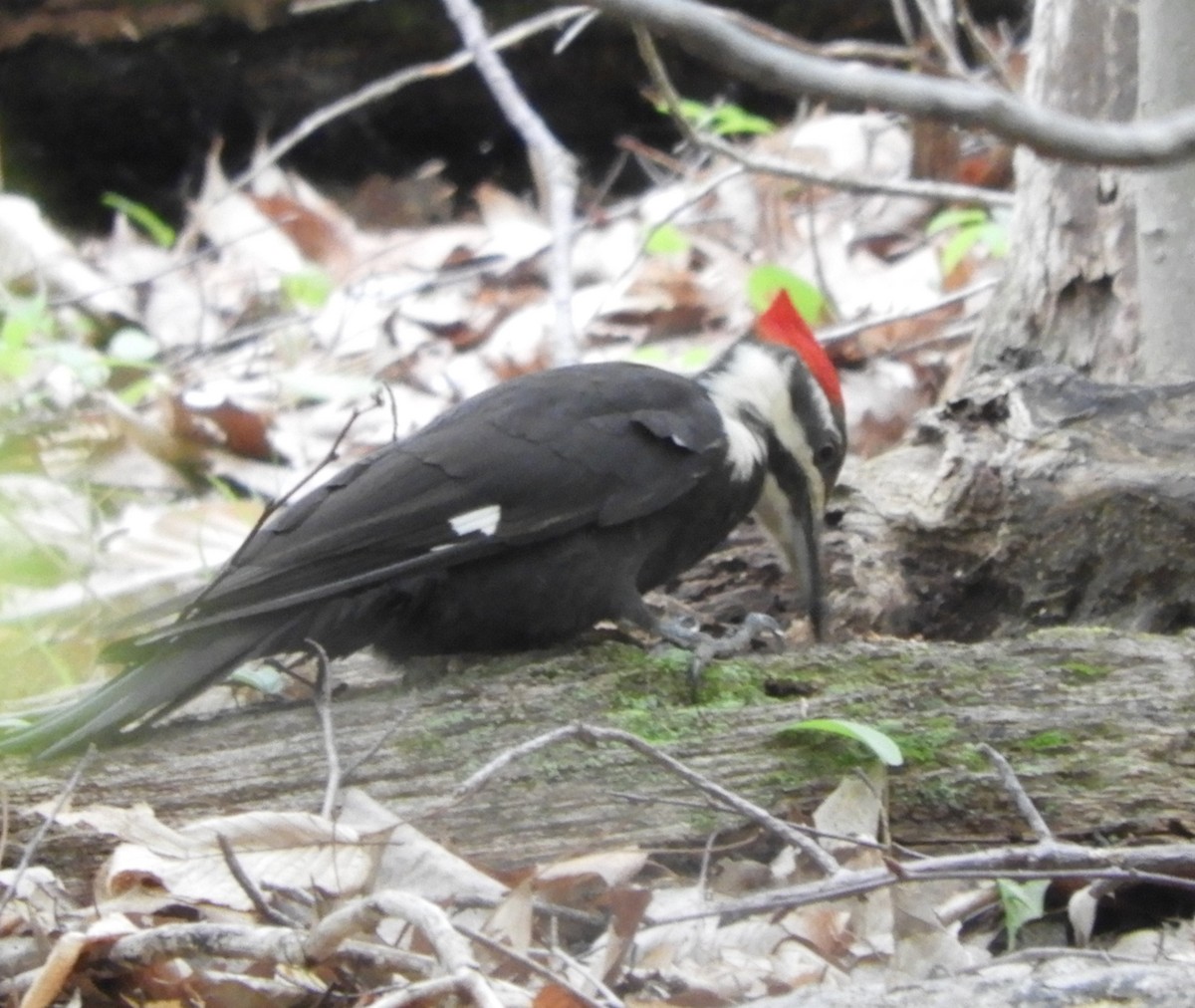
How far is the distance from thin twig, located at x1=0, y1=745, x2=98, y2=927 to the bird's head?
133 cm

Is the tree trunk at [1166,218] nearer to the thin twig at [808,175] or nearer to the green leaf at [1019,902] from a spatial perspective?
the thin twig at [808,175]

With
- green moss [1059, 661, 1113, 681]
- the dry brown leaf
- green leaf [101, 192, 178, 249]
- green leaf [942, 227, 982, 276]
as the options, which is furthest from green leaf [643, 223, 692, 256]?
green moss [1059, 661, 1113, 681]

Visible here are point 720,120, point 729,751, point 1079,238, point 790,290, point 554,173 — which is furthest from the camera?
point 720,120

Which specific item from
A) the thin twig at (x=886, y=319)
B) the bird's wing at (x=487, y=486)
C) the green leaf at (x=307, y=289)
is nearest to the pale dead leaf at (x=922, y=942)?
the bird's wing at (x=487, y=486)

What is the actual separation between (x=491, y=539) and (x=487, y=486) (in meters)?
0.09

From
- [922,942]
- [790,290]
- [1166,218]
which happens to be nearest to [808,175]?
[790,290]

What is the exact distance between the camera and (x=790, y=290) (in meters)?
5.16

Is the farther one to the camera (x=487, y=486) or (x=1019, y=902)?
(x=487, y=486)

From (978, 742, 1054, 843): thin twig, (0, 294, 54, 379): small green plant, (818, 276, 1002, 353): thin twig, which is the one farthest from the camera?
(818, 276, 1002, 353): thin twig

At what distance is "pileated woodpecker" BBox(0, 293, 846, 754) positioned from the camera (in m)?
2.88

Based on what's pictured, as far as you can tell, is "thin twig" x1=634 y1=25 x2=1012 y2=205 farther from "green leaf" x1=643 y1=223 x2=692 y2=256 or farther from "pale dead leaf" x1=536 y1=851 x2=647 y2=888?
"pale dead leaf" x1=536 y1=851 x2=647 y2=888

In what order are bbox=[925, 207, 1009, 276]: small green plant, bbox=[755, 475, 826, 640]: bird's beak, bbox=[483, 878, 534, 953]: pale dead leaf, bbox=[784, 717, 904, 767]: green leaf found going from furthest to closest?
1. bbox=[925, 207, 1009, 276]: small green plant
2. bbox=[755, 475, 826, 640]: bird's beak
3. bbox=[784, 717, 904, 767]: green leaf
4. bbox=[483, 878, 534, 953]: pale dead leaf

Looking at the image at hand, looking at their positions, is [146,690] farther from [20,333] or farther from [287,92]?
[287,92]

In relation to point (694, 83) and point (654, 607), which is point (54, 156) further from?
point (654, 607)
